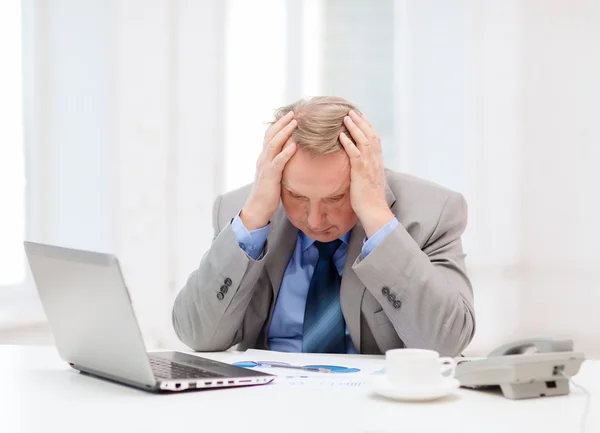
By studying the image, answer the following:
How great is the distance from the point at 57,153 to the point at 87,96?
0.85ft

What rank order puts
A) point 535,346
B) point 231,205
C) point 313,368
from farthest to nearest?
point 231,205 < point 313,368 < point 535,346

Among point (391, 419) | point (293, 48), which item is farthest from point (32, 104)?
point (391, 419)

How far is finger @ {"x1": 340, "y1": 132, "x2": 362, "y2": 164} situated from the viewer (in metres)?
1.87

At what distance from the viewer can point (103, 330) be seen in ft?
4.61

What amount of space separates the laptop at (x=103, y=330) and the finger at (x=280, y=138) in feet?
1.73

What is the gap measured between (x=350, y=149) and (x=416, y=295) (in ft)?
1.17

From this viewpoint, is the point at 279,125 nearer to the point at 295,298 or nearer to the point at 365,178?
the point at 365,178

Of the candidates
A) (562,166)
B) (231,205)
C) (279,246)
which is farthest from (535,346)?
(562,166)

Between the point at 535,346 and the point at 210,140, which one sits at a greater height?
the point at 210,140

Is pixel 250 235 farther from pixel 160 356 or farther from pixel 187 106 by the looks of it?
pixel 187 106

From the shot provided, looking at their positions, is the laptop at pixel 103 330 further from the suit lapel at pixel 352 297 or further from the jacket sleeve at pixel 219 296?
the suit lapel at pixel 352 297

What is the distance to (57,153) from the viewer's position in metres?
3.35

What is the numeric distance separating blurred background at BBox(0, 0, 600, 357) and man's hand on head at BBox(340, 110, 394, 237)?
59.4 inches

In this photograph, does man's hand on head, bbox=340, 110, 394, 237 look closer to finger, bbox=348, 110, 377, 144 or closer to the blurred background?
finger, bbox=348, 110, 377, 144
